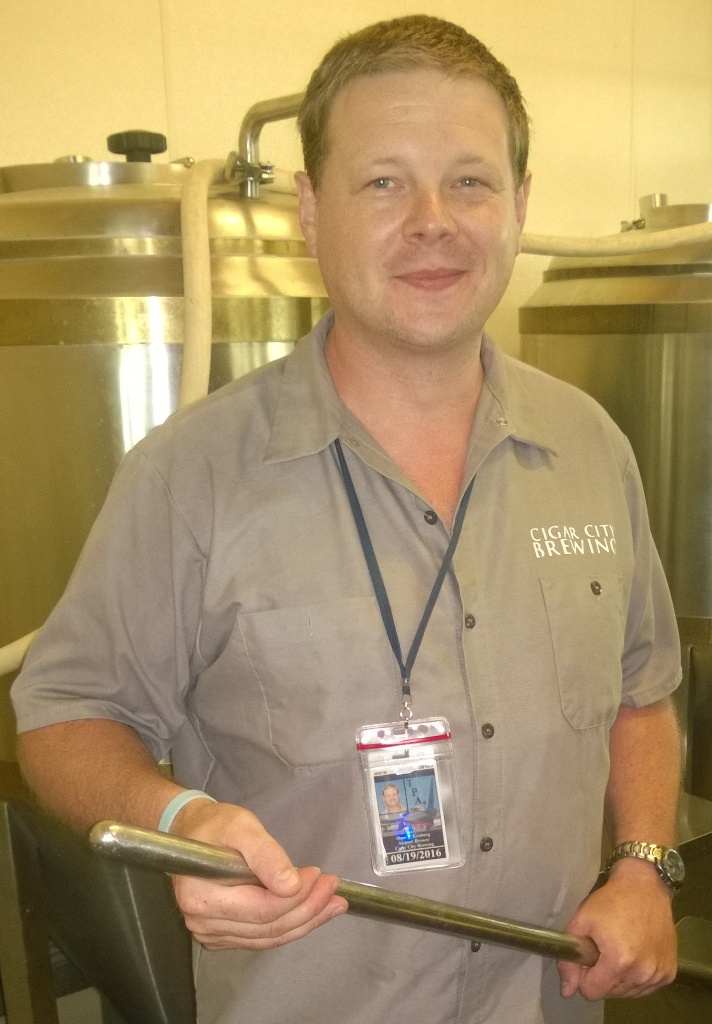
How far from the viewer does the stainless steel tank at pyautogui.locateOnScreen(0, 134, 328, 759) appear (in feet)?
3.94

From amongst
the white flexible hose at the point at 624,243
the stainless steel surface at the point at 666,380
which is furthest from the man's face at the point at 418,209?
the stainless steel surface at the point at 666,380

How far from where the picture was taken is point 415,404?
1000 millimetres

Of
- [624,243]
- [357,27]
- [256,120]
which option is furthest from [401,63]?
[357,27]

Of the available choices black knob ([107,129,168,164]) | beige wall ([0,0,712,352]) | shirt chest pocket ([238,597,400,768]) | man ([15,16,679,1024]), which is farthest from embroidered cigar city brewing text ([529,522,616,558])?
beige wall ([0,0,712,352])

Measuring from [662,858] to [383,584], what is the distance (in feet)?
1.37

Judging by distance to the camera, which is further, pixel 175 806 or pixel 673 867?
pixel 673 867

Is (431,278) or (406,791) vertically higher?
(431,278)

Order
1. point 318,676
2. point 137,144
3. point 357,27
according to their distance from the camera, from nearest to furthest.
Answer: point 318,676 → point 137,144 → point 357,27

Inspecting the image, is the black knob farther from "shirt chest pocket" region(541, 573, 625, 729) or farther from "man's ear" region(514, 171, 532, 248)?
"shirt chest pocket" region(541, 573, 625, 729)

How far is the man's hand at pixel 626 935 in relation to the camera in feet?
3.08

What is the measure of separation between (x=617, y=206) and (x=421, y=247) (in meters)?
2.18

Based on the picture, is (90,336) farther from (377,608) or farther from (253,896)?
(253,896)

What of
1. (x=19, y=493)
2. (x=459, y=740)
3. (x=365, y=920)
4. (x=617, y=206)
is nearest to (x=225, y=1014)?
(x=365, y=920)

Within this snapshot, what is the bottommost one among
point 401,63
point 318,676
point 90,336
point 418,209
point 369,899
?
point 369,899
